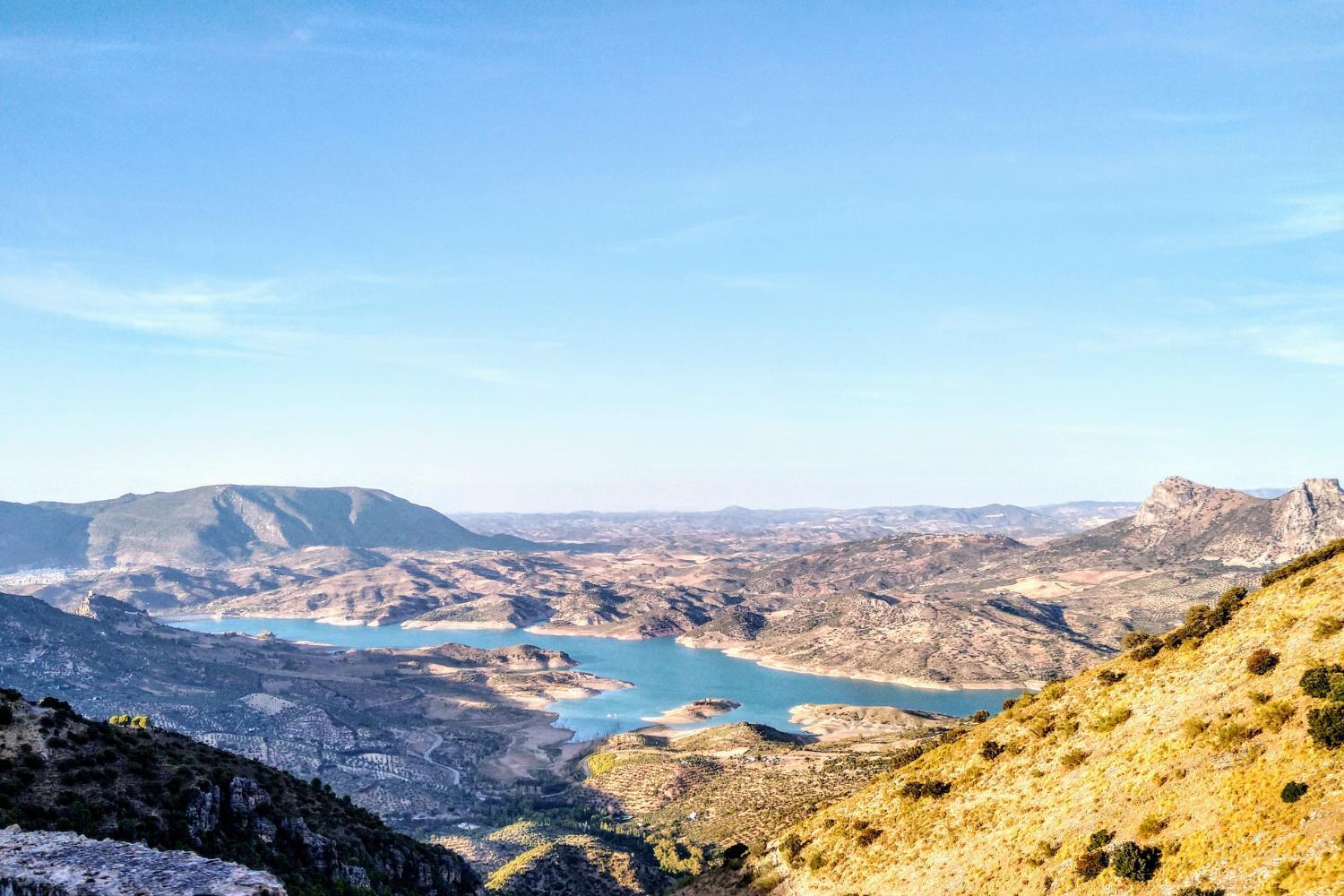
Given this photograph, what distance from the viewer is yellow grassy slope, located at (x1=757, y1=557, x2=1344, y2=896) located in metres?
35.1

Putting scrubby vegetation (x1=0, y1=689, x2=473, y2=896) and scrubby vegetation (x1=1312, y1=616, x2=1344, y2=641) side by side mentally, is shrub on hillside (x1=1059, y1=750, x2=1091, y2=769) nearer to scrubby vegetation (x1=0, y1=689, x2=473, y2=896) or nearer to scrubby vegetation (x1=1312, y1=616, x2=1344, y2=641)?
scrubby vegetation (x1=1312, y1=616, x2=1344, y2=641)

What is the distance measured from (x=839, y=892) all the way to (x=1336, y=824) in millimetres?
29623

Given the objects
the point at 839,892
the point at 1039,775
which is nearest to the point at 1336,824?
the point at 1039,775

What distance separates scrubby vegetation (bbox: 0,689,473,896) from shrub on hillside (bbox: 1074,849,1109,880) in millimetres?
42887

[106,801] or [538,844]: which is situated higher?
[106,801]

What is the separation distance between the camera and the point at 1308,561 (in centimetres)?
5541

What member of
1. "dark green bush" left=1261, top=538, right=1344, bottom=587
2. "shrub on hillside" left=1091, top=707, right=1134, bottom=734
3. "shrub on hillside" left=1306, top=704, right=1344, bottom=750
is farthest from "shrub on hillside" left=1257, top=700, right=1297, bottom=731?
"dark green bush" left=1261, top=538, right=1344, bottom=587

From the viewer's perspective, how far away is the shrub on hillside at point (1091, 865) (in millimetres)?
40031

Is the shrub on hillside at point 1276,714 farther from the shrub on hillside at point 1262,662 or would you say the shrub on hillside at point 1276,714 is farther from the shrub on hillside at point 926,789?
the shrub on hillside at point 926,789

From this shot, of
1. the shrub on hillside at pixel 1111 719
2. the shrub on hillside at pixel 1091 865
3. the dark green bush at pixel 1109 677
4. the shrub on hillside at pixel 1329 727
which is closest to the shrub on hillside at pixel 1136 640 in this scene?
the dark green bush at pixel 1109 677

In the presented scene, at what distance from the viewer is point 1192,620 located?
56.9 m

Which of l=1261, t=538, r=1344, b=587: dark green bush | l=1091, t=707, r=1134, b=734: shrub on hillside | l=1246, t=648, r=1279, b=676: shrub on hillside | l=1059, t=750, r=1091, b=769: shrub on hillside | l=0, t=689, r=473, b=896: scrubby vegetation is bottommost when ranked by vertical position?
l=0, t=689, r=473, b=896: scrubby vegetation

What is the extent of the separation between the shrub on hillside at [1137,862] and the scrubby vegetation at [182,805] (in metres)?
44.5

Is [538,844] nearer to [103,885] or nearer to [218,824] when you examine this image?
[218,824]
